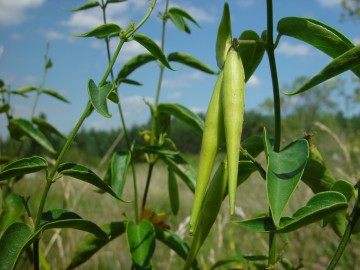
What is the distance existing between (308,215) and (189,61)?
2.15ft

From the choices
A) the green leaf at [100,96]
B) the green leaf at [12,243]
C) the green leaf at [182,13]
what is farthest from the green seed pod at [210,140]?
the green leaf at [182,13]

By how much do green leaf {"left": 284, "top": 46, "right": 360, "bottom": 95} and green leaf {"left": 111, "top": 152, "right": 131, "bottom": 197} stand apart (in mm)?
484

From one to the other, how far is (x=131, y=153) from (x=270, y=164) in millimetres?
505

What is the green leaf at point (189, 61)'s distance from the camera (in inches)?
41.1

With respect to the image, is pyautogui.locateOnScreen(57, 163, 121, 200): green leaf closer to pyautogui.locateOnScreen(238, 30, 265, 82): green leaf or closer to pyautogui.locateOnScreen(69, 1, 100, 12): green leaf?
pyautogui.locateOnScreen(238, 30, 265, 82): green leaf

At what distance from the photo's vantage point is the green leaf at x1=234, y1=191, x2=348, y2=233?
0.50 meters

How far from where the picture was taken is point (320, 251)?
11.0ft

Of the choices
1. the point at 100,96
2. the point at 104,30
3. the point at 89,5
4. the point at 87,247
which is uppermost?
the point at 89,5

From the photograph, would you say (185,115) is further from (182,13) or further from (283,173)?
(283,173)

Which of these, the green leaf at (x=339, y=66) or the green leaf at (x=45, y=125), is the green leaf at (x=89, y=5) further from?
the green leaf at (x=339, y=66)

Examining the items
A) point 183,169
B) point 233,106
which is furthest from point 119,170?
point 233,106

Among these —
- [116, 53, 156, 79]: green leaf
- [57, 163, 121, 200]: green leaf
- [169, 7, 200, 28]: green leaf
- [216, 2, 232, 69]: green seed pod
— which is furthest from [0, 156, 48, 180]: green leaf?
[169, 7, 200, 28]: green leaf

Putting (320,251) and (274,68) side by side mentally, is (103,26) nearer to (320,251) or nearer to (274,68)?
(274,68)

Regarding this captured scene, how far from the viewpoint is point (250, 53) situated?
711 millimetres
